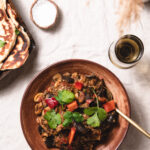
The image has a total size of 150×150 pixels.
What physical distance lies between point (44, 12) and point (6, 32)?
1.40ft

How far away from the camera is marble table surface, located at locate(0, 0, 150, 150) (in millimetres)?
2156

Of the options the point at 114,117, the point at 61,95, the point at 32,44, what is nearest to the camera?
the point at 61,95

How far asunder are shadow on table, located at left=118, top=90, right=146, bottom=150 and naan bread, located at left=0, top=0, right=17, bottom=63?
124 centimetres

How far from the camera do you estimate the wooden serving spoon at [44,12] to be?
2.15 meters

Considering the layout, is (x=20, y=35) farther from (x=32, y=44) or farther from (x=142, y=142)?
(x=142, y=142)

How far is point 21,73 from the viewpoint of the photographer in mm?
2160

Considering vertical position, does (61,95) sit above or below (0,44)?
below

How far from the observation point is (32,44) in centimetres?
205

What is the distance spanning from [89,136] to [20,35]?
1099 mm

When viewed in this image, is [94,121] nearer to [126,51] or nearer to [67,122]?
[67,122]

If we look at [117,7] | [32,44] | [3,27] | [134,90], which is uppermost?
[3,27]

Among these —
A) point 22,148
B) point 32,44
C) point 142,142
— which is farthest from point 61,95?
point 142,142

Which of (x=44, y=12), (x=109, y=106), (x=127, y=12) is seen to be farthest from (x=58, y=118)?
(x=127, y=12)

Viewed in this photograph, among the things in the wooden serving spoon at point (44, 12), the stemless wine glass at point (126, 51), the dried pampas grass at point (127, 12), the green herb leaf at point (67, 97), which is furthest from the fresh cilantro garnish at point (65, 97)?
the dried pampas grass at point (127, 12)
